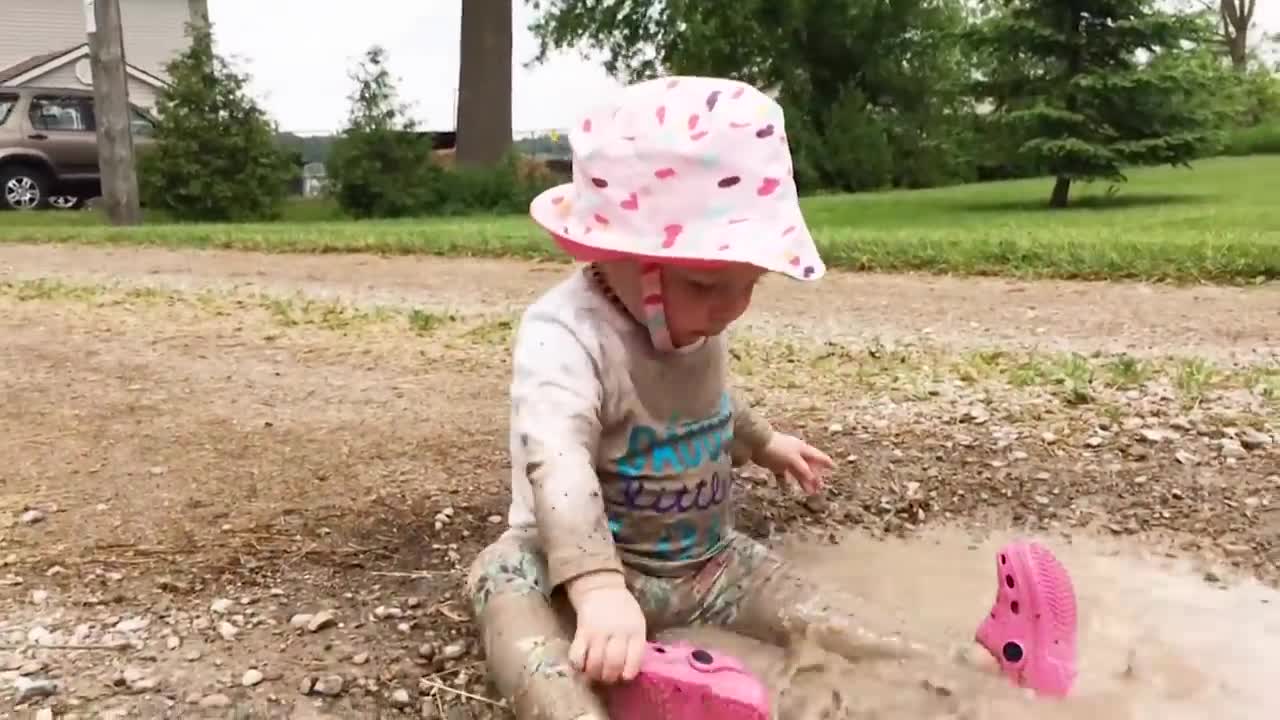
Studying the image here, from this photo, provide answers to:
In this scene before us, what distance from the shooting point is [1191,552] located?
247 cm

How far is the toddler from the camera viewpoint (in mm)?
1745

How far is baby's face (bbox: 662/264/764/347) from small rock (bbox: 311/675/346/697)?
704 millimetres

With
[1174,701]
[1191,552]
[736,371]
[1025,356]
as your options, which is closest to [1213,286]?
[1025,356]

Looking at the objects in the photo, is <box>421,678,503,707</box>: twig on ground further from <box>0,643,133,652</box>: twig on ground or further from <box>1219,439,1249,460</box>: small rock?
<box>1219,439,1249,460</box>: small rock

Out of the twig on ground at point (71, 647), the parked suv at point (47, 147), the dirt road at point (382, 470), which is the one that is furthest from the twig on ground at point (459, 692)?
the parked suv at point (47, 147)

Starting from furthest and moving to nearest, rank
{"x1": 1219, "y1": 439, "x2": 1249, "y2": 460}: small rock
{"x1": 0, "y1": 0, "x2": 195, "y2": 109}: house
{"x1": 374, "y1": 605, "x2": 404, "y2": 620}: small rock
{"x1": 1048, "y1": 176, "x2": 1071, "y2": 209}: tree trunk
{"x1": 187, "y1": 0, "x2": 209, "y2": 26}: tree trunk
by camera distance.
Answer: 1. {"x1": 0, "y1": 0, "x2": 195, "y2": 109}: house
2. {"x1": 187, "y1": 0, "x2": 209, "y2": 26}: tree trunk
3. {"x1": 1048, "y1": 176, "x2": 1071, "y2": 209}: tree trunk
4. {"x1": 1219, "y1": 439, "x2": 1249, "y2": 460}: small rock
5. {"x1": 374, "y1": 605, "x2": 404, "y2": 620}: small rock

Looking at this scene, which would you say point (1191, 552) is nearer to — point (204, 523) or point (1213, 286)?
point (204, 523)

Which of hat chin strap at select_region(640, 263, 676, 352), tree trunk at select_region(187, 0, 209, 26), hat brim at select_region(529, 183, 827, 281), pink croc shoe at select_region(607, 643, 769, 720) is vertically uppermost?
tree trunk at select_region(187, 0, 209, 26)

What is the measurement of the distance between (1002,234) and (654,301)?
245 inches

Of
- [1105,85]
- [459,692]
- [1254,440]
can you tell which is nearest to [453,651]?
[459,692]

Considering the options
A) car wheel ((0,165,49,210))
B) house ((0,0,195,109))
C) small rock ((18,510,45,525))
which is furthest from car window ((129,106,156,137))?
small rock ((18,510,45,525))

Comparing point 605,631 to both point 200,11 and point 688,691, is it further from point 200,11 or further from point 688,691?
point 200,11

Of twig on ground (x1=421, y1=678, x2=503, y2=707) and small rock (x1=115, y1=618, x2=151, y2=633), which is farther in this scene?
small rock (x1=115, y1=618, x2=151, y2=633)

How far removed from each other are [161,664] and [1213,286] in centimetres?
495
